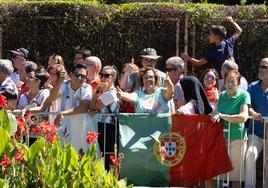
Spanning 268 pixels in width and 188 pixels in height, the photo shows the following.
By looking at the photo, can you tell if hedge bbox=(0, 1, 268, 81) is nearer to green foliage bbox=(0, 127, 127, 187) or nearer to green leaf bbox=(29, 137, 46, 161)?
green foliage bbox=(0, 127, 127, 187)

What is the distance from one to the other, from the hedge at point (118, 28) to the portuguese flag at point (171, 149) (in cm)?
561

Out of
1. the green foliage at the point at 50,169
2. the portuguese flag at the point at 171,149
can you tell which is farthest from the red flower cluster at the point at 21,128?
the portuguese flag at the point at 171,149

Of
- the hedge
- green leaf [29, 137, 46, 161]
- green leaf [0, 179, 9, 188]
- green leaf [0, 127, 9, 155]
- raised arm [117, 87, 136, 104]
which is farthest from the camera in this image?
the hedge

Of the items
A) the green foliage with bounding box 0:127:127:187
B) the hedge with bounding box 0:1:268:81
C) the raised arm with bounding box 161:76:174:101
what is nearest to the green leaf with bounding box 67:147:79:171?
the green foliage with bounding box 0:127:127:187

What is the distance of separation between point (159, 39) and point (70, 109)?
A: 6.03 meters

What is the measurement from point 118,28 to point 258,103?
616 centimetres

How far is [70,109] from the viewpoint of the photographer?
9.26m

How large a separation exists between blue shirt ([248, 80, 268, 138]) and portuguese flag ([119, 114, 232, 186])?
48 centimetres

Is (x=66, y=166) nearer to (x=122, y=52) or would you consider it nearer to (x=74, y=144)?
(x=74, y=144)

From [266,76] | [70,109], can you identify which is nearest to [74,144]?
[70,109]

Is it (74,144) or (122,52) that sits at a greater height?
(122,52)

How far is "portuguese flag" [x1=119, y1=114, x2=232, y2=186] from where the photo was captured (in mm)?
9125

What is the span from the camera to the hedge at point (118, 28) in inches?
585

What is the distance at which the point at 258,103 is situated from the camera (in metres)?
9.38
